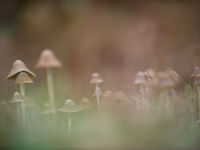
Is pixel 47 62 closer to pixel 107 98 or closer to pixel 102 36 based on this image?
pixel 107 98

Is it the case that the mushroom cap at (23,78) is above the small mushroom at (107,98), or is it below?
above

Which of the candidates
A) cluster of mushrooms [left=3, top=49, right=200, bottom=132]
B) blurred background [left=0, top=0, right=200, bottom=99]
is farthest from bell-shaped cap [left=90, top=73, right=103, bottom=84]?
blurred background [left=0, top=0, right=200, bottom=99]

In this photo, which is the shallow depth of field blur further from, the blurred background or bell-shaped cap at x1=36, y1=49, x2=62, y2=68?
bell-shaped cap at x1=36, y1=49, x2=62, y2=68

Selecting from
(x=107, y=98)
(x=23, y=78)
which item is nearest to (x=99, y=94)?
(x=107, y=98)

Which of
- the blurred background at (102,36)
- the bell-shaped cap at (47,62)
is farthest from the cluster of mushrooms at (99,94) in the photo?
the blurred background at (102,36)

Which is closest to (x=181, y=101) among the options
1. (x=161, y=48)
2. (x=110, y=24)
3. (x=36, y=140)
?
(x=161, y=48)

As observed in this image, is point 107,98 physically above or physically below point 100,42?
below

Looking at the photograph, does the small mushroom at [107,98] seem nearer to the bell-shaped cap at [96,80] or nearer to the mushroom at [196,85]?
the bell-shaped cap at [96,80]

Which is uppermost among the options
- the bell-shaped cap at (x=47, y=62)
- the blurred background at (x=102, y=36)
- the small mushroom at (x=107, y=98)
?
the blurred background at (x=102, y=36)

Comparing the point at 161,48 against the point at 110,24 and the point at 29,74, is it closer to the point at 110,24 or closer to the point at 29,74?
the point at 110,24
